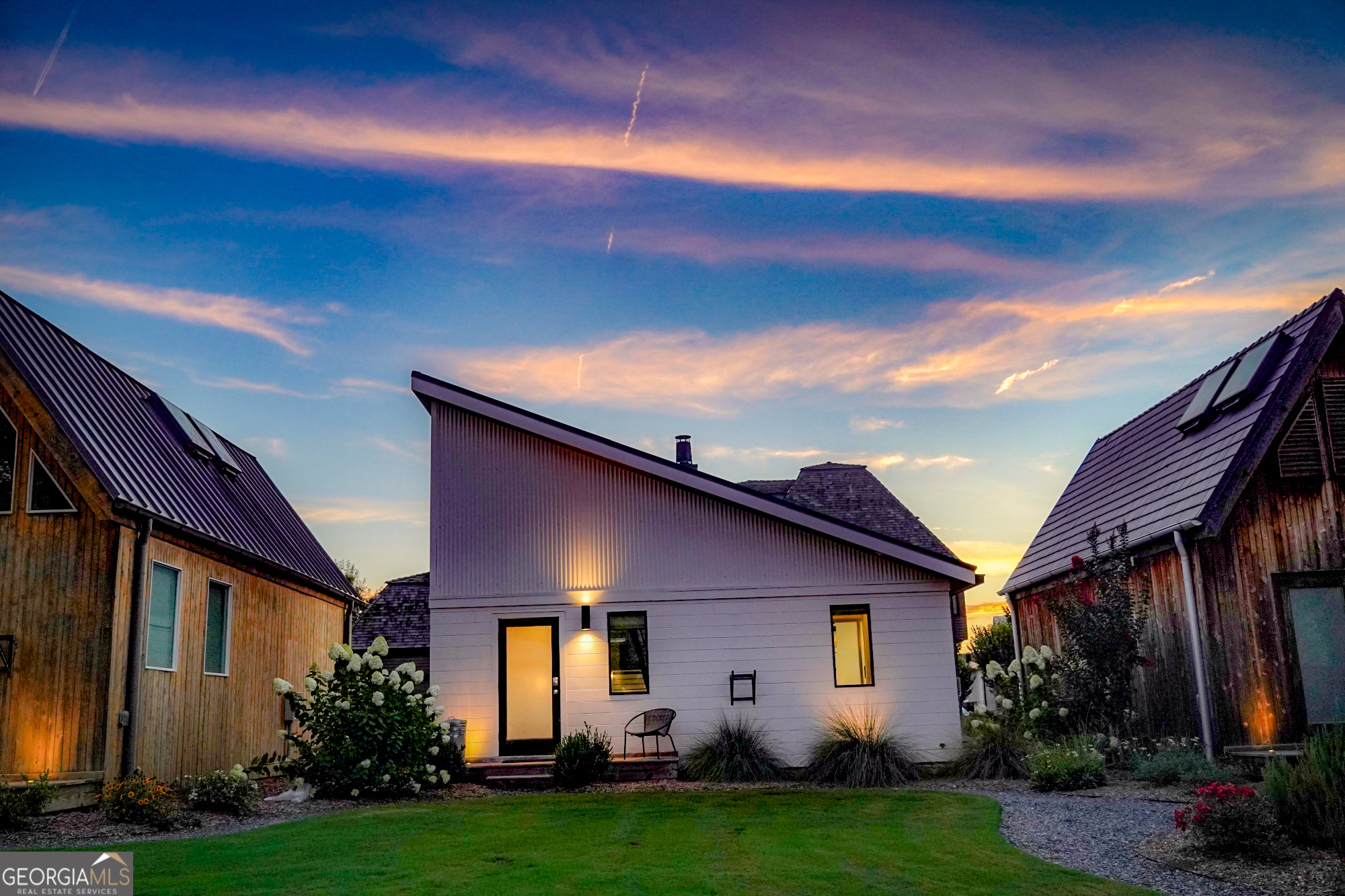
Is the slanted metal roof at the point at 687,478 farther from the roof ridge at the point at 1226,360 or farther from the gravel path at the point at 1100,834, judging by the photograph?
the roof ridge at the point at 1226,360

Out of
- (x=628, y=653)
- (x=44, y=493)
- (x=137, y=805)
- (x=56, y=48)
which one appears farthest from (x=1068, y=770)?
(x=56, y=48)

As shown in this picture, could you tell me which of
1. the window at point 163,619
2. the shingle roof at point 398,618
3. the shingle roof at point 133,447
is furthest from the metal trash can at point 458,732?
the shingle roof at point 398,618

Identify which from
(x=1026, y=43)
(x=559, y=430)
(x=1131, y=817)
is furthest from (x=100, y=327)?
(x=1131, y=817)

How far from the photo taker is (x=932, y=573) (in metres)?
14.6

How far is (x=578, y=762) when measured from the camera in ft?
42.3

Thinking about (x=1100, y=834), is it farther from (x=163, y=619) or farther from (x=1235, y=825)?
(x=163, y=619)

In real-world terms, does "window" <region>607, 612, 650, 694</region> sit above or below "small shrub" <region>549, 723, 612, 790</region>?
above

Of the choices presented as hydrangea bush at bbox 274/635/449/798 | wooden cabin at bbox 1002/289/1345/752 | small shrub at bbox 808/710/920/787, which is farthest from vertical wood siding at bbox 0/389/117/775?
wooden cabin at bbox 1002/289/1345/752

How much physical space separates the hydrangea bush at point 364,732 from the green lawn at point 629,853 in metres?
1.02

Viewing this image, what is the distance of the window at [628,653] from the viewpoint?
14445mm

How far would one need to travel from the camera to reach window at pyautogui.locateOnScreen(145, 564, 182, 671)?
472 inches

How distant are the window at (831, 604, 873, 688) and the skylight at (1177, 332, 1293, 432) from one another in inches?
222

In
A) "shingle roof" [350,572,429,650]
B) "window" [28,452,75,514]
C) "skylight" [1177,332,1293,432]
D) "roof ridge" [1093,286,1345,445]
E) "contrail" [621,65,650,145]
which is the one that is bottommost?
"shingle roof" [350,572,429,650]

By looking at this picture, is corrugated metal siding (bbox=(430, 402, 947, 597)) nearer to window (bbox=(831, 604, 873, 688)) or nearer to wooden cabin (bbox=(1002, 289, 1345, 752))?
window (bbox=(831, 604, 873, 688))
